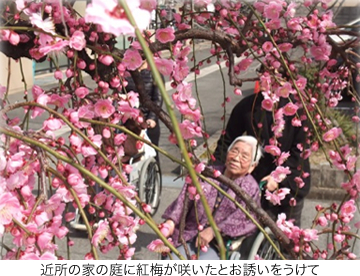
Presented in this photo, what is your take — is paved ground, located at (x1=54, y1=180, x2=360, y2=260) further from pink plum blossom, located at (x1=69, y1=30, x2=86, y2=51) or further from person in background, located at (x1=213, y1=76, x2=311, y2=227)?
pink plum blossom, located at (x1=69, y1=30, x2=86, y2=51)

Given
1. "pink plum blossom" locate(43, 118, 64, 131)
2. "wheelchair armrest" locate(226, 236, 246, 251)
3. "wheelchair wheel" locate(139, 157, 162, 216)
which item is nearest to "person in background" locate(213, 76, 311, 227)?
"wheelchair armrest" locate(226, 236, 246, 251)

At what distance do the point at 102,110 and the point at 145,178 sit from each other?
2.68 meters

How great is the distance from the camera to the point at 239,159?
2.57m

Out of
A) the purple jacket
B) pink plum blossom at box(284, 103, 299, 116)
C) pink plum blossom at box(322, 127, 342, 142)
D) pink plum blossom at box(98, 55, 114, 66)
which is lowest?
the purple jacket

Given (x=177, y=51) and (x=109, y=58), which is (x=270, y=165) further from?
(x=109, y=58)

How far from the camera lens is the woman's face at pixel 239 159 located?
101 inches

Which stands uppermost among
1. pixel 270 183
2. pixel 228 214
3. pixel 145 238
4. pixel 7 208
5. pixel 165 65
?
pixel 165 65

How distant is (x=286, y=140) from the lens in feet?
8.93

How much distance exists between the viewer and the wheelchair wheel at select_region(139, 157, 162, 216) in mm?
3932

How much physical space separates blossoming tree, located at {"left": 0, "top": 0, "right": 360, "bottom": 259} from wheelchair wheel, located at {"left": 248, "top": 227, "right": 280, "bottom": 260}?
0.60 m

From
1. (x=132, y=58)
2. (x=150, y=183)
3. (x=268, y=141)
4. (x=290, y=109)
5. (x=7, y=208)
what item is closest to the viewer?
(x=7, y=208)

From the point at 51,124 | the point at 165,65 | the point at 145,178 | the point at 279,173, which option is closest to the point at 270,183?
the point at 279,173

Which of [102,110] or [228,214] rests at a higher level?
[102,110]

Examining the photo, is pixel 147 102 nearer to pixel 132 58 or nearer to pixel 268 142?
pixel 132 58
